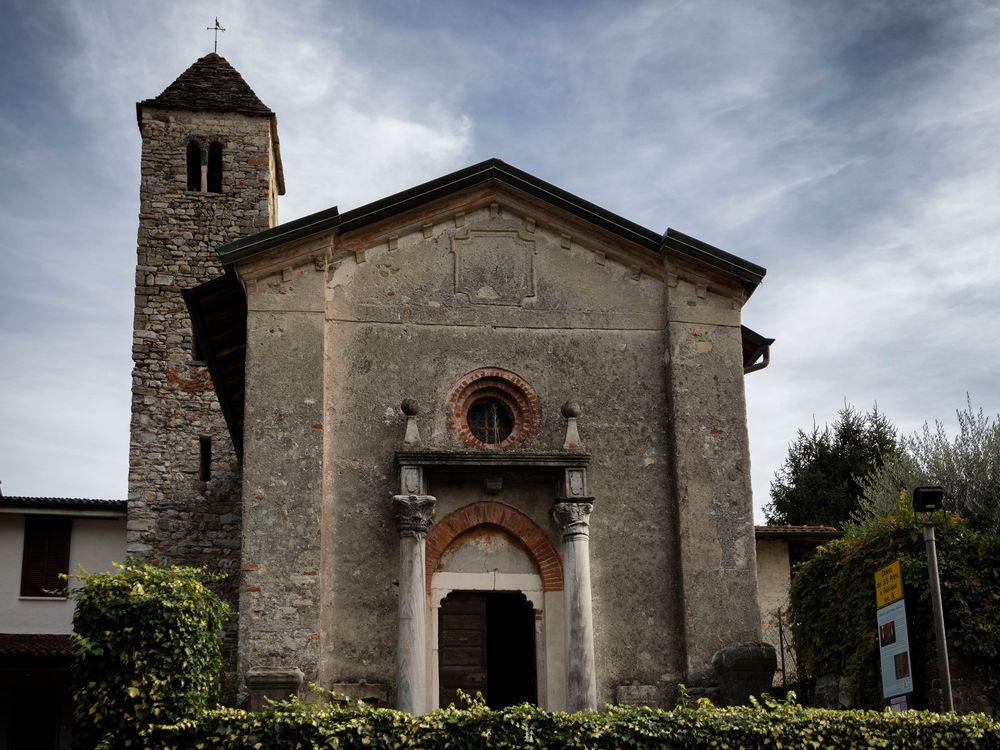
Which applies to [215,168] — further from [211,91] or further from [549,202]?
[549,202]

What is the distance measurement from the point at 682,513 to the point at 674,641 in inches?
62.4

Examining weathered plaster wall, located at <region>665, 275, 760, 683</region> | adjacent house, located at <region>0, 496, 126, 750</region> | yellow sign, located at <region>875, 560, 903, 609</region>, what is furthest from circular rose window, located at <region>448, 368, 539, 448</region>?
adjacent house, located at <region>0, 496, 126, 750</region>

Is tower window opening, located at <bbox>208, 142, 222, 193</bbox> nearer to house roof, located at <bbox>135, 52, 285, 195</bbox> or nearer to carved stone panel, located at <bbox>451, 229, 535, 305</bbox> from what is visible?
house roof, located at <bbox>135, 52, 285, 195</bbox>

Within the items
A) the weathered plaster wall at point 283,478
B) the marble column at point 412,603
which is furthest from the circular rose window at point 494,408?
the weathered plaster wall at point 283,478

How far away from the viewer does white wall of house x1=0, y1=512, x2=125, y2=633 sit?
2409 cm

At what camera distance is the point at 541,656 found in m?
14.8

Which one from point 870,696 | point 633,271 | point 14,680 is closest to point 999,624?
point 870,696

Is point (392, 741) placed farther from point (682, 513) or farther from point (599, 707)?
point (682, 513)

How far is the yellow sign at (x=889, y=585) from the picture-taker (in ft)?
40.4

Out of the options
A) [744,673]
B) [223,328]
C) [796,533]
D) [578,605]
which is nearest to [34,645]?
[223,328]

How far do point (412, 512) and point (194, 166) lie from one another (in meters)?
15.6

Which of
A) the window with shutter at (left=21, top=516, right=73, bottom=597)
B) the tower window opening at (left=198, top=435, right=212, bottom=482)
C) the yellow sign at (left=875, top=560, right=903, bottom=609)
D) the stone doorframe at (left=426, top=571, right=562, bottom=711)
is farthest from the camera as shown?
the tower window opening at (left=198, top=435, right=212, bottom=482)

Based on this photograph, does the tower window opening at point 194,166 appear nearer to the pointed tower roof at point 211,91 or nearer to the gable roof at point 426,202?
the pointed tower roof at point 211,91

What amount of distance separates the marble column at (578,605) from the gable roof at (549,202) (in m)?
3.66
